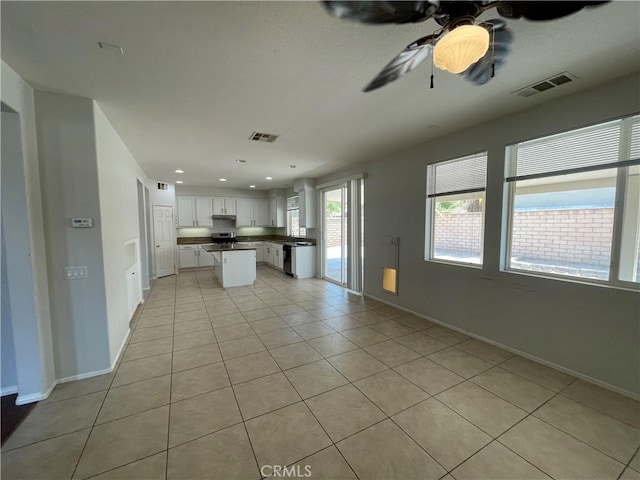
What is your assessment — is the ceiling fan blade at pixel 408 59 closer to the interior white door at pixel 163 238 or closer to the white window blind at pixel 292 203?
the white window blind at pixel 292 203

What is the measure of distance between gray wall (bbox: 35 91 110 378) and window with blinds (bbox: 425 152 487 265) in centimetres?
412

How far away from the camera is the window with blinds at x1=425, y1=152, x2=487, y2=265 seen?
128 inches

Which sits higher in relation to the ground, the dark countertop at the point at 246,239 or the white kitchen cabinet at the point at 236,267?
the dark countertop at the point at 246,239

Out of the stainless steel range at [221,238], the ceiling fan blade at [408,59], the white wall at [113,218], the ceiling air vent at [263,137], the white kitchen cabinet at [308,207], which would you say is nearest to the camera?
the ceiling fan blade at [408,59]

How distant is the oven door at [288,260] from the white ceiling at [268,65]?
13.7ft

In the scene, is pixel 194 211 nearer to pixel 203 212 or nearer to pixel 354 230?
pixel 203 212

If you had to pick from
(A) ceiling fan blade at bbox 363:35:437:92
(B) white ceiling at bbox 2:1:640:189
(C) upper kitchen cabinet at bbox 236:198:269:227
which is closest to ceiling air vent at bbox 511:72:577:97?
(B) white ceiling at bbox 2:1:640:189

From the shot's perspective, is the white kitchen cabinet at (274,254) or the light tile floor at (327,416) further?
the white kitchen cabinet at (274,254)

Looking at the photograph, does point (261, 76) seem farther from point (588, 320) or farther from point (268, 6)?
point (588, 320)

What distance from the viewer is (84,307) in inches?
95.9

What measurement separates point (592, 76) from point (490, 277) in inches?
82.2

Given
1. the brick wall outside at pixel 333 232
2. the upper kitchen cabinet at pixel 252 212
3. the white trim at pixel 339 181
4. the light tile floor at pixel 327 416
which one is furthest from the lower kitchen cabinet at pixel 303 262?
the light tile floor at pixel 327 416

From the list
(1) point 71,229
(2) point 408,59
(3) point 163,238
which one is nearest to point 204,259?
(3) point 163,238

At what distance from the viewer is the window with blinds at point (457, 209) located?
325 centimetres
